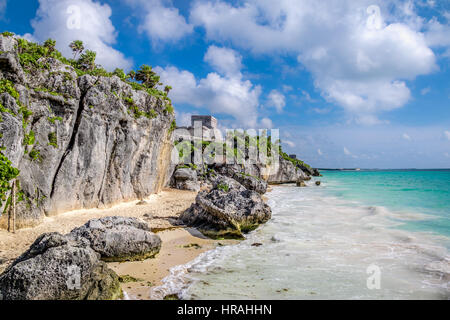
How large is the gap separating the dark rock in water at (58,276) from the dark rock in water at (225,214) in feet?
21.4

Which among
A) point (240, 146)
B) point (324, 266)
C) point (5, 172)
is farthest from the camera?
point (240, 146)

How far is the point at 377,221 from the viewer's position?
653 inches

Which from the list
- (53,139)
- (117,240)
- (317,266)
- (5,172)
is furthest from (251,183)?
(5,172)

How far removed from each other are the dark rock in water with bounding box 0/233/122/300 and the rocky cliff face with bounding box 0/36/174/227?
573cm

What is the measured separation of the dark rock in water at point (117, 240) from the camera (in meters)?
8.23

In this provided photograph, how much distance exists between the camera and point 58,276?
552 centimetres

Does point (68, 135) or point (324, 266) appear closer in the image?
point (324, 266)

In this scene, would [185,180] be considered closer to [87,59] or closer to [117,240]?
[87,59]

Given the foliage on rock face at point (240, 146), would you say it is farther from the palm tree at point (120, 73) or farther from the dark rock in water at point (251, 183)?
the palm tree at point (120, 73)

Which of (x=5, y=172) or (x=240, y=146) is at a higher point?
(x=240, y=146)

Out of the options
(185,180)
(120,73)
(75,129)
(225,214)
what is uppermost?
(120,73)

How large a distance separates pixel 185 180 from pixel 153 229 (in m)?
17.1
